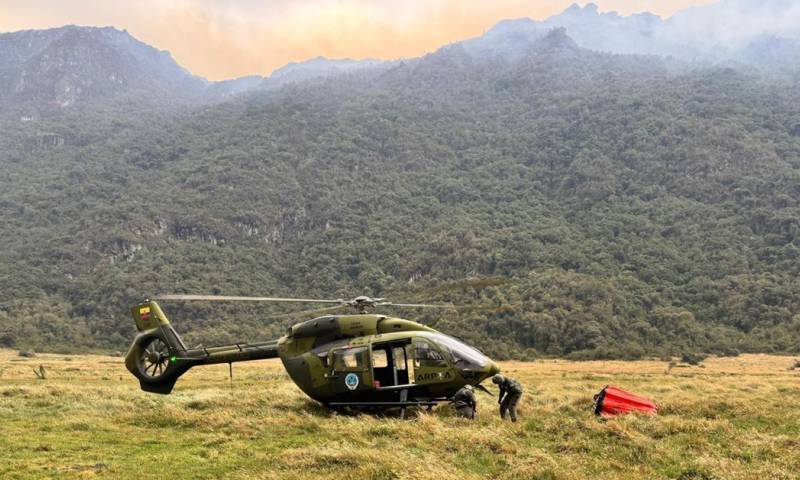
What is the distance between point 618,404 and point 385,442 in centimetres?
600

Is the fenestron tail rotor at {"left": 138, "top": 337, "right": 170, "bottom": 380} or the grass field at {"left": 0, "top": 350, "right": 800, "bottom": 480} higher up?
the fenestron tail rotor at {"left": 138, "top": 337, "right": 170, "bottom": 380}

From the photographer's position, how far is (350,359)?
47.4ft

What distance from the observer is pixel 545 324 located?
227 feet

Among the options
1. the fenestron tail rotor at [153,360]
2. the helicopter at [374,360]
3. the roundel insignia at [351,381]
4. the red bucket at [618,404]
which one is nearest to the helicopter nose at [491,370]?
the helicopter at [374,360]

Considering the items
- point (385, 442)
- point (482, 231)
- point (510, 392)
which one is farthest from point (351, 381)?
point (482, 231)

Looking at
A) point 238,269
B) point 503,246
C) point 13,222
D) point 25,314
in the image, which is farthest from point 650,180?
point 13,222

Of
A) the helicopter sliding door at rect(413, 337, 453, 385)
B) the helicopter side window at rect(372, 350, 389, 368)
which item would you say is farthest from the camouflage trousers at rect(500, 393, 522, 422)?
the helicopter side window at rect(372, 350, 389, 368)

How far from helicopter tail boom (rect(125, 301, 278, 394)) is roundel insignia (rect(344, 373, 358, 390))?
2772 millimetres

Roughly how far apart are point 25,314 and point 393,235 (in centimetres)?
7241

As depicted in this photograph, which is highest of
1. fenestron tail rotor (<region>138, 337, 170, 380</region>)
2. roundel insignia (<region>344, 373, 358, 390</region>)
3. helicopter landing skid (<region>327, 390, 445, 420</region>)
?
fenestron tail rotor (<region>138, 337, 170, 380</region>)

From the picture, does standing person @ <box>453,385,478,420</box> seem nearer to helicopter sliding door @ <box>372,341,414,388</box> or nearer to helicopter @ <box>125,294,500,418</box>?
helicopter @ <box>125,294,500,418</box>

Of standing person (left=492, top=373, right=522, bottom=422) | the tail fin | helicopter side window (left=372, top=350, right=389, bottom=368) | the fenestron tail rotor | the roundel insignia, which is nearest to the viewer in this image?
standing person (left=492, top=373, right=522, bottom=422)

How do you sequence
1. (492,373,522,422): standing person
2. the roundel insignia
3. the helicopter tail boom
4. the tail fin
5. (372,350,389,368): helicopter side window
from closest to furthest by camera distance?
(492,373,522,422): standing person → the roundel insignia → (372,350,389,368): helicopter side window → the helicopter tail boom → the tail fin

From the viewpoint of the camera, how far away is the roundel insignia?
14.3 meters
